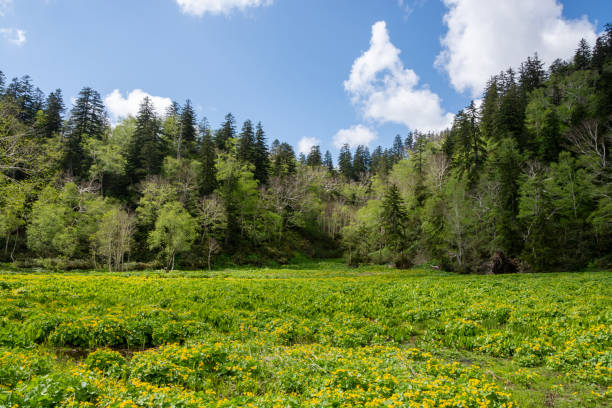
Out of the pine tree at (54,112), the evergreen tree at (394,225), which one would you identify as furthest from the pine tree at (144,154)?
the evergreen tree at (394,225)

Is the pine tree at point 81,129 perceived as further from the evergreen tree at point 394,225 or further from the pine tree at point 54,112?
the evergreen tree at point 394,225

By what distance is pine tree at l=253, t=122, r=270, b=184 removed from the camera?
67062mm

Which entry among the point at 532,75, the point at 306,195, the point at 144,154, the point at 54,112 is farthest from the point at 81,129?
the point at 532,75

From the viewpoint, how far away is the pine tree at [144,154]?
53281 mm

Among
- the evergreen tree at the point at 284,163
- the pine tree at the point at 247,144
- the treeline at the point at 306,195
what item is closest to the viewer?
the treeline at the point at 306,195

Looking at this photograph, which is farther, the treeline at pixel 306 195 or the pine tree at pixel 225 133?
the pine tree at pixel 225 133

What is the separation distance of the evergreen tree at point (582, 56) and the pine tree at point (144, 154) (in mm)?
92374

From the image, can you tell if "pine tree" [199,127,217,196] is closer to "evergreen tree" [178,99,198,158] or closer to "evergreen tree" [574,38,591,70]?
"evergreen tree" [178,99,198,158]

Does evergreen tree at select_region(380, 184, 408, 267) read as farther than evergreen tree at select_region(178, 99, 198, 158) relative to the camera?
No

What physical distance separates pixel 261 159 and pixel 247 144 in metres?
4.83

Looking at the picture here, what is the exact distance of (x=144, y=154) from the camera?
5350 cm

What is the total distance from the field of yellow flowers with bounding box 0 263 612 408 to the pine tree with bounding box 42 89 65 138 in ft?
193

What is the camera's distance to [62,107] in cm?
6191

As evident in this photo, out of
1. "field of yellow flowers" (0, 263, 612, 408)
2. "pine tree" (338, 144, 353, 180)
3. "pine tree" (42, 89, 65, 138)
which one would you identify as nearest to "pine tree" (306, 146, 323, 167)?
"pine tree" (338, 144, 353, 180)
